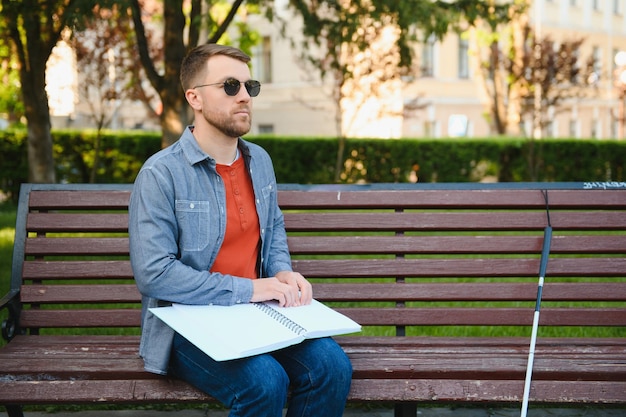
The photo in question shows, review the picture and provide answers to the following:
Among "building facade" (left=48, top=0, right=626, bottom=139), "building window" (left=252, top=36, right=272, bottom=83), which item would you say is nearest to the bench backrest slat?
"building facade" (left=48, top=0, right=626, bottom=139)

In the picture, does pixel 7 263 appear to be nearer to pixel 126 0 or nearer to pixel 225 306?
pixel 126 0

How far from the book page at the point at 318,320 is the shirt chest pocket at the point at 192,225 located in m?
0.37

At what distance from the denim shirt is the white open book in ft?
0.24

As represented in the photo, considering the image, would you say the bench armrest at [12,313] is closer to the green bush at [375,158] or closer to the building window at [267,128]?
the green bush at [375,158]

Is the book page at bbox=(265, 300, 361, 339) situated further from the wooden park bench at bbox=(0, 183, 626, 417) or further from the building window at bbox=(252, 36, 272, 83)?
the building window at bbox=(252, 36, 272, 83)

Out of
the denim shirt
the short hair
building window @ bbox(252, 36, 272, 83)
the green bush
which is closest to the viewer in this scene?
the denim shirt

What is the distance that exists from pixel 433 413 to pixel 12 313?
2.14m

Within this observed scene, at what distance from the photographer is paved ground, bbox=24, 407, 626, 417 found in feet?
13.5

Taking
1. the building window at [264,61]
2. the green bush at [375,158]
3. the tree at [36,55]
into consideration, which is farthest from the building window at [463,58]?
the tree at [36,55]

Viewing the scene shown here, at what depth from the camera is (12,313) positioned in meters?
3.74

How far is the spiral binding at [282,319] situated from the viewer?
2.95 meters

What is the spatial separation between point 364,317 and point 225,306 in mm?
947

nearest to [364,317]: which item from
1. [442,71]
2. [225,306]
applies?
[225,306]

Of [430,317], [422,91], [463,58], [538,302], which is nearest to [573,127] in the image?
[463,58]
